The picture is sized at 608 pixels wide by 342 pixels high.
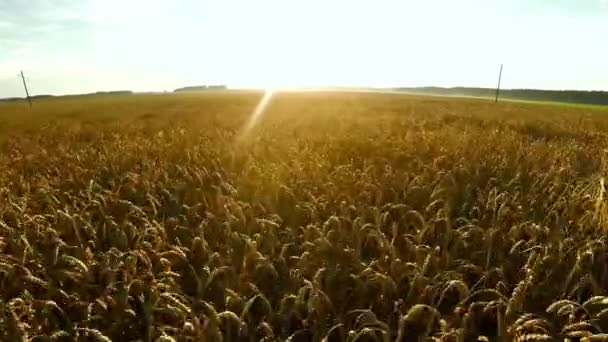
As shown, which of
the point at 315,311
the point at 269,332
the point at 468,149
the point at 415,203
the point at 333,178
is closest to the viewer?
the point at 269,332

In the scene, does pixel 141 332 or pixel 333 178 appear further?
pixel 333 178

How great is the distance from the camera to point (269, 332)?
8.66 feet

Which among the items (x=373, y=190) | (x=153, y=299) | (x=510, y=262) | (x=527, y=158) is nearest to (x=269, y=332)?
(x=153, y=299)

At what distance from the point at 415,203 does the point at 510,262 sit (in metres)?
1.50

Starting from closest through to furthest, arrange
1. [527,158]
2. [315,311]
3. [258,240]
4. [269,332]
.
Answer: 1. [269,332]
2. [315,311]
3. [258,240]
4. [527,158]

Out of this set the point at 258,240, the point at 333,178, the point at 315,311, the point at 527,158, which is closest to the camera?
the point at 315,311

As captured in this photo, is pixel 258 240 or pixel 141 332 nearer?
pixel 141 332

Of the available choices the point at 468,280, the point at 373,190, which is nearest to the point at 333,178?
the point at 373,190

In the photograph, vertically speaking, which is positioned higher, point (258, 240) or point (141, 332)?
point (258, 240)

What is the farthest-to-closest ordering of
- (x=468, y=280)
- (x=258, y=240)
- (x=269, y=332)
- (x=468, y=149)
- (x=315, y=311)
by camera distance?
(x=468, y=149)
(x=258, y=240)
(x=468, y=280)
(x=315, y=311)
(x=269, y=332)

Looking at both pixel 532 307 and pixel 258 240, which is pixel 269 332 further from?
pixel 532 307

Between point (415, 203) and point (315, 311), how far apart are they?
7.84 ft

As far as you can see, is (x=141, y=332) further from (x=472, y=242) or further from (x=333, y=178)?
(x=333, y=178)

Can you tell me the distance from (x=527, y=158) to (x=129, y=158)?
6.23 m
